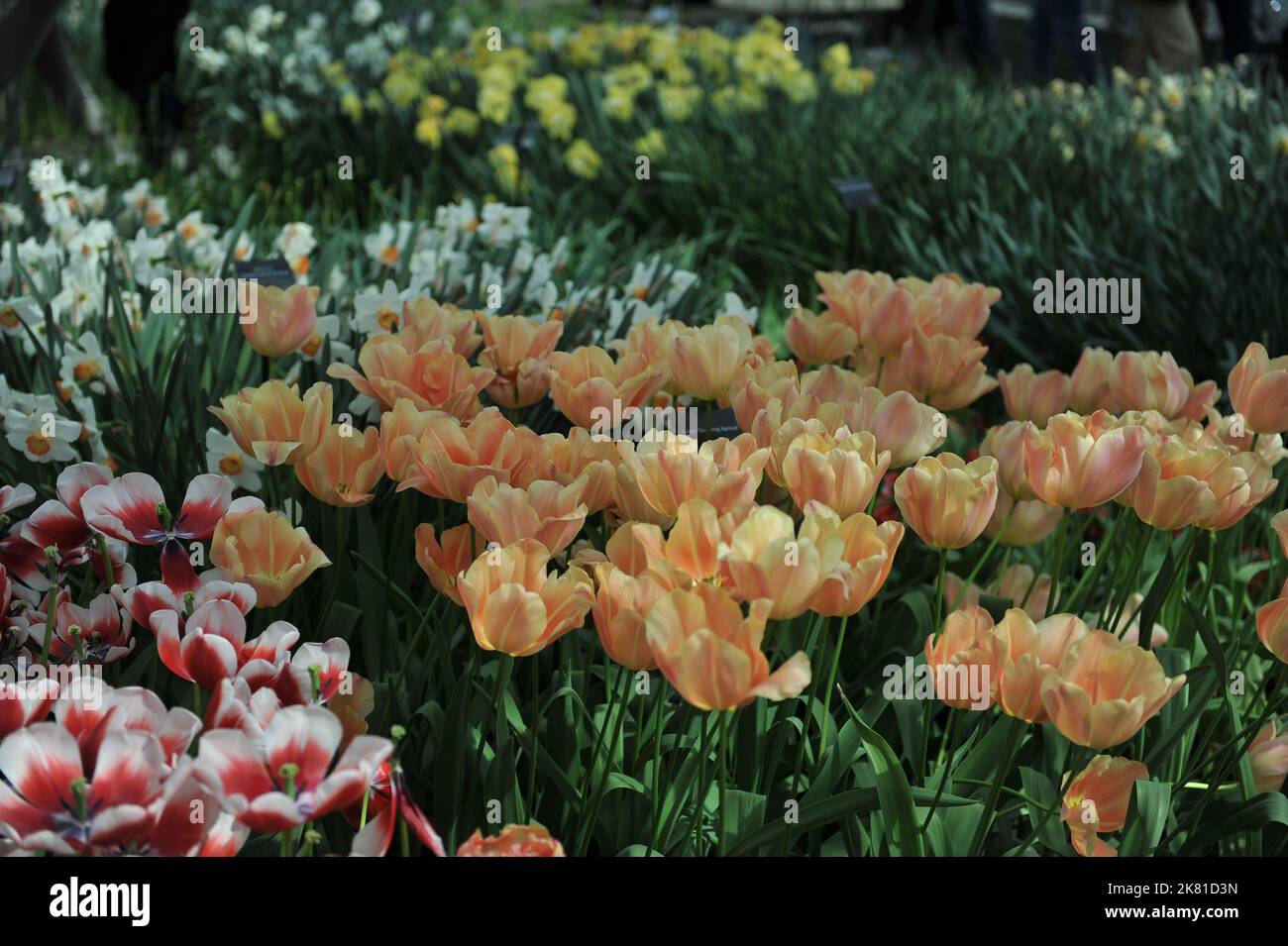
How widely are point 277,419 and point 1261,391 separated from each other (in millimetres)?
1052

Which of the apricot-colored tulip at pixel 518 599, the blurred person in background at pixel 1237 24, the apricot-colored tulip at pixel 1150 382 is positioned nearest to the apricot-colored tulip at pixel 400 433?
the apricot-colored tulip at pixel 518 599

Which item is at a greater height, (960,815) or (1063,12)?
(1063,12)

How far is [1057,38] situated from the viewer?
692 cm

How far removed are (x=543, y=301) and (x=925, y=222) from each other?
160 cm

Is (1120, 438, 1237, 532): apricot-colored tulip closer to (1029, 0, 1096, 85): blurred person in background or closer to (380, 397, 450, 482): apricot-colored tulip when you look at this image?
(380, 397, 450, 482): apricot-colored tulip

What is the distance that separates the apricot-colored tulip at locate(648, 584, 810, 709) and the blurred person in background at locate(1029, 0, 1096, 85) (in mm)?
6112

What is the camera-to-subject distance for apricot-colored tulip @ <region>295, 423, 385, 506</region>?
4.28 ft

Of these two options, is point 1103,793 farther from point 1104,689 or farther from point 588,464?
point 588,464

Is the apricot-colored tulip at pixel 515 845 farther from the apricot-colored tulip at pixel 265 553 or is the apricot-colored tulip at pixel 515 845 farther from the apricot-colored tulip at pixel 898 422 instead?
the apricot-colored tulip at pixel 898 422

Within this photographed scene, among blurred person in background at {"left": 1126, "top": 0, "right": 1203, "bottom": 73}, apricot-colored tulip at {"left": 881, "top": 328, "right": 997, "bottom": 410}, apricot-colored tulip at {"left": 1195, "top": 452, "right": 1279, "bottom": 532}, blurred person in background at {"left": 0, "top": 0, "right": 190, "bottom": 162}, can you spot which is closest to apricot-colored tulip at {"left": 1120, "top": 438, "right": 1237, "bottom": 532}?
apricot-colored tulip at {"left": 1195, "top": 452, "right": 1279, "bottom": 532}

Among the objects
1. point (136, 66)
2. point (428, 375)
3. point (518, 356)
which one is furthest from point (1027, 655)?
point (136, 66)

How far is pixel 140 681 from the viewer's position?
54.0 inches

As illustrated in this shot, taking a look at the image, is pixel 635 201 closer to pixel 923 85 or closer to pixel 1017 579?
pixel 923 85
